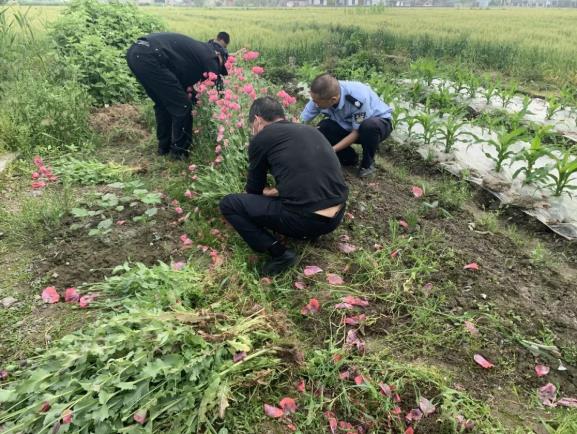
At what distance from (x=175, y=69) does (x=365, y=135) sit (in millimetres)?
2026

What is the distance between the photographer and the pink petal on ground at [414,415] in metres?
1.98

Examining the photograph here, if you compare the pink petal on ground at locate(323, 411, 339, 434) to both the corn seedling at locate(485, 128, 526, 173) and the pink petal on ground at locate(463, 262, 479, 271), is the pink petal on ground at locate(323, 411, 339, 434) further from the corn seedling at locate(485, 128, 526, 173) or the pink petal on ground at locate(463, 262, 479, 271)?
the corn seedling at locate(485, 128, 526, 173)

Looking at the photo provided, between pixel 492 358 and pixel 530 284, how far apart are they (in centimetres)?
83

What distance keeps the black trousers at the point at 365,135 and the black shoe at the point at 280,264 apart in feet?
5.60

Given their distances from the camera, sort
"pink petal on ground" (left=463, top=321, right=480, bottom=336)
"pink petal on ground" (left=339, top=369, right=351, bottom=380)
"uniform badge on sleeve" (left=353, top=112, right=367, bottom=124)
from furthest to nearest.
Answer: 1. "uniform badge on sleeve" (left=353, top=112, right=367, bottom=124)
2. "pink petal on ground" (left=463, top=321, right=480, bottom=336)
3. "pink petal on ground" (left=339, top=369, right=351, bottom=380)

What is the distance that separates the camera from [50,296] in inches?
102

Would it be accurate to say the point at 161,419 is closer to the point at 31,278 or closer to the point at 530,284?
the point at 31,278

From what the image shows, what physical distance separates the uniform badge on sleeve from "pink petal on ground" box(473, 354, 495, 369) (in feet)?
8.27

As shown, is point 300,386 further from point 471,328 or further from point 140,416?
point 471,328

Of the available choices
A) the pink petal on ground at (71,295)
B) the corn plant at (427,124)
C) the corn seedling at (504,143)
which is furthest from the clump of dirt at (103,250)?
the corn seedling at (504,143)

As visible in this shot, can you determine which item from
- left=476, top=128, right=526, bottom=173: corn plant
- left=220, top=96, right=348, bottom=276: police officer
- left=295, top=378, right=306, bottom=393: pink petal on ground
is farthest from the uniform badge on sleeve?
left=295, top=378, right=306, bottom=393: pink petal on ground

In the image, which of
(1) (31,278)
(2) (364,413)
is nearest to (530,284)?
(2) (364,413)

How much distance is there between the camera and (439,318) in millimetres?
2572

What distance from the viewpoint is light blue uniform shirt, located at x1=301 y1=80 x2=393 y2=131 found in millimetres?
4055
